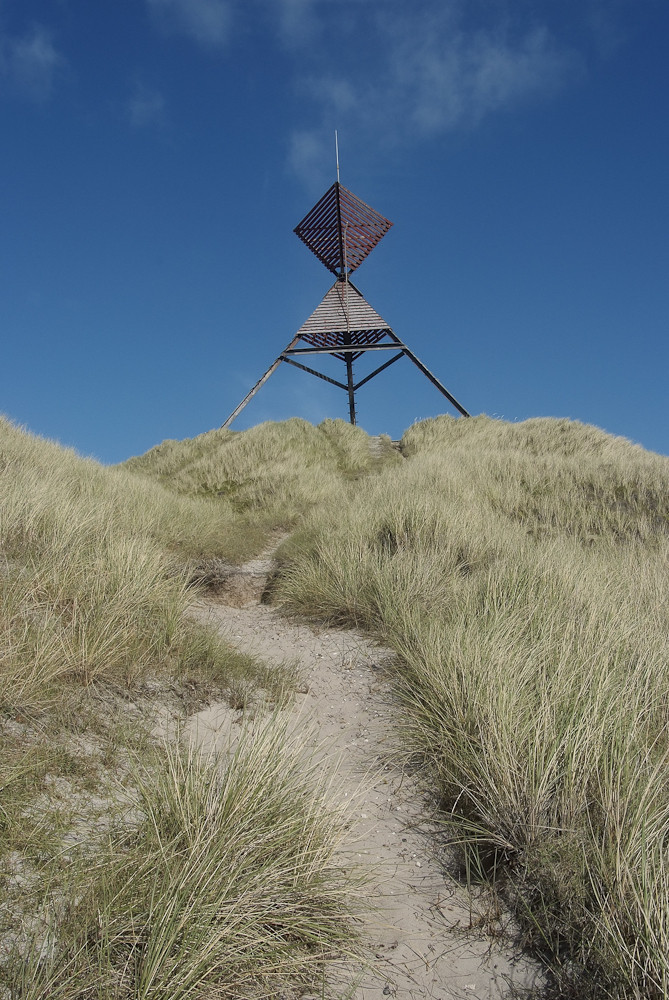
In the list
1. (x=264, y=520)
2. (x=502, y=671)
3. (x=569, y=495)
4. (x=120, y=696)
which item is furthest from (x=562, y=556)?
(x=264, y=520)

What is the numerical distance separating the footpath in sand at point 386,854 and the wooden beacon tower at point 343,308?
44.7 feet

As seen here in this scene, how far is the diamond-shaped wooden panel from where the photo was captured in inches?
780

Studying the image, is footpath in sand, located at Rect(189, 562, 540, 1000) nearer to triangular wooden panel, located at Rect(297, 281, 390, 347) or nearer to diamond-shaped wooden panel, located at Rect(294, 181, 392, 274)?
triangular wooden panel, located at Rect(297, 281, 390, 347)

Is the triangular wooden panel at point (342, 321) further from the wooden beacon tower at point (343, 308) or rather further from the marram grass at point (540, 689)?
the marram grass at point (540, 689)

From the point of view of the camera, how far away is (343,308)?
59.4 ft

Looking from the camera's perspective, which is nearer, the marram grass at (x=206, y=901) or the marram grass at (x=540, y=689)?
the marram grass at (x=206, y=901)

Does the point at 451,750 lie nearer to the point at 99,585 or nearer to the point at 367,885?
the point at 367,885

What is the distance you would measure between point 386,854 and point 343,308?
57.9 feet

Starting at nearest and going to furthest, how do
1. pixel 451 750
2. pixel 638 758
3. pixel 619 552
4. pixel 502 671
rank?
pixel 638 758 → pixel 451 750 → pixel 502 671 → pixel 619 552

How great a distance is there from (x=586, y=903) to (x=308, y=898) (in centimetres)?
88

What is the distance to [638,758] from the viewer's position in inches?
89.6

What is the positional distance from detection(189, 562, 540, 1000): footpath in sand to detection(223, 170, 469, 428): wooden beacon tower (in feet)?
44.7

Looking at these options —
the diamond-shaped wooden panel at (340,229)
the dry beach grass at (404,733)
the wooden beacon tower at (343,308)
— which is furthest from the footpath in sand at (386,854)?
the diamond-shaped wooden panel at (340,229)

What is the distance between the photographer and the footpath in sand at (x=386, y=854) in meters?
1.68
